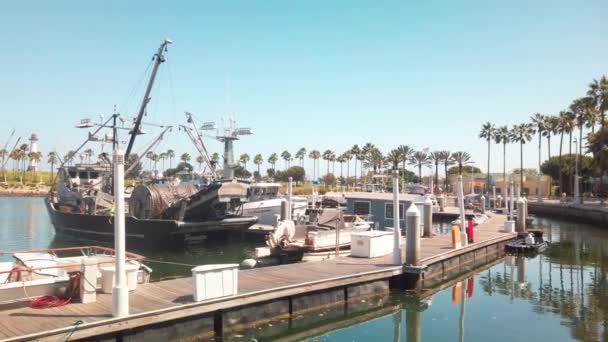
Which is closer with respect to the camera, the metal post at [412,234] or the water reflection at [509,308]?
the water reflection at [509,308]

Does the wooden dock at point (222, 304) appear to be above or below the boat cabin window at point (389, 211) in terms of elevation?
below

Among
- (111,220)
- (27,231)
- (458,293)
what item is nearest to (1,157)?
(27,231)

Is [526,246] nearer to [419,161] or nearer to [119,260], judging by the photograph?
[119,260]

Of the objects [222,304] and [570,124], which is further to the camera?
[570,124]

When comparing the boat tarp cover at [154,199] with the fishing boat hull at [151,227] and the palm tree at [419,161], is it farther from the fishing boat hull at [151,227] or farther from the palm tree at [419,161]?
the palm tree at [419,161]

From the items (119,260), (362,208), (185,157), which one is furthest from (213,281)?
(185,157)

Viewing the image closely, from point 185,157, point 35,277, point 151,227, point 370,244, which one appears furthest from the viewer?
point 185,157

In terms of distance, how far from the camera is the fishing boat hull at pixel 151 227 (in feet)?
97.7

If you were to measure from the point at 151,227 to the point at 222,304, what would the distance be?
19.9m

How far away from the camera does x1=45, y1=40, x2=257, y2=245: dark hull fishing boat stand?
30.2 m

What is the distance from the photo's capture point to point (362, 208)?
101 feet

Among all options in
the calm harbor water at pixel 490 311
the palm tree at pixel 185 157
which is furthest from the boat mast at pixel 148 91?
the palm tree at pixel 185 157

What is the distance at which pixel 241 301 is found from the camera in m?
11.9

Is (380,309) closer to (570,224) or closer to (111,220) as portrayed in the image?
(111,220)
